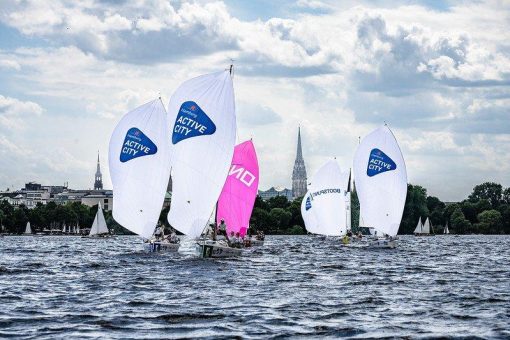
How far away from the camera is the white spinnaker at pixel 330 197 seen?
111 meters

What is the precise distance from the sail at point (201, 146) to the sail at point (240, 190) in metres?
11.9

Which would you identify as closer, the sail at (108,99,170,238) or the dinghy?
the sail at (108,99,170,238)

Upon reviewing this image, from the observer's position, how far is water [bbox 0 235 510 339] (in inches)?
1093

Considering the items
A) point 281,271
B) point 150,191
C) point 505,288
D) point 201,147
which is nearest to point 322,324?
point 505,288

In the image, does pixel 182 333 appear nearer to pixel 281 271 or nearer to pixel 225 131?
pixel 281 271

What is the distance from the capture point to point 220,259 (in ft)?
197

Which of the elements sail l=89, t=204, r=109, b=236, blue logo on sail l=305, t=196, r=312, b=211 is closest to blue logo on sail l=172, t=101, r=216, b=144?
blue logo on sail l=305, t=196, r=312, b=211

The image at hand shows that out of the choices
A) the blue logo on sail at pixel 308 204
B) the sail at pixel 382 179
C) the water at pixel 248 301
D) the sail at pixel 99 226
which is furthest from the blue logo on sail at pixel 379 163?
the sail at pixel 99 226

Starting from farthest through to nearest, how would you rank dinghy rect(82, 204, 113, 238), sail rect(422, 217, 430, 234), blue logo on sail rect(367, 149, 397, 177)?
sail rect(422, 217, 430, 234) < dinghy rect(82, 204, 113, 238) < blue logo on sail rect(367, 149, 397, 177)

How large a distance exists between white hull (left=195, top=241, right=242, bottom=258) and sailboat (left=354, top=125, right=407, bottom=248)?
27.3 meters

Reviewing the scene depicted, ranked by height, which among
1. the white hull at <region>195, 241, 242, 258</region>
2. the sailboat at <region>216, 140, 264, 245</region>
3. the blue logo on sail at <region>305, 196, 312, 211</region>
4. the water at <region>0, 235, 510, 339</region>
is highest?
the blue logo on sail at <region>305, 196, 312, 211</region>

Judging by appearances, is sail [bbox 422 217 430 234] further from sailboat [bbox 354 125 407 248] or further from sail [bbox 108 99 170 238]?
sail [bbox 108 99 170 238]

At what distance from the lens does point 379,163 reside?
280 ft

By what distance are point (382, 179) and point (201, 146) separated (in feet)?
104
